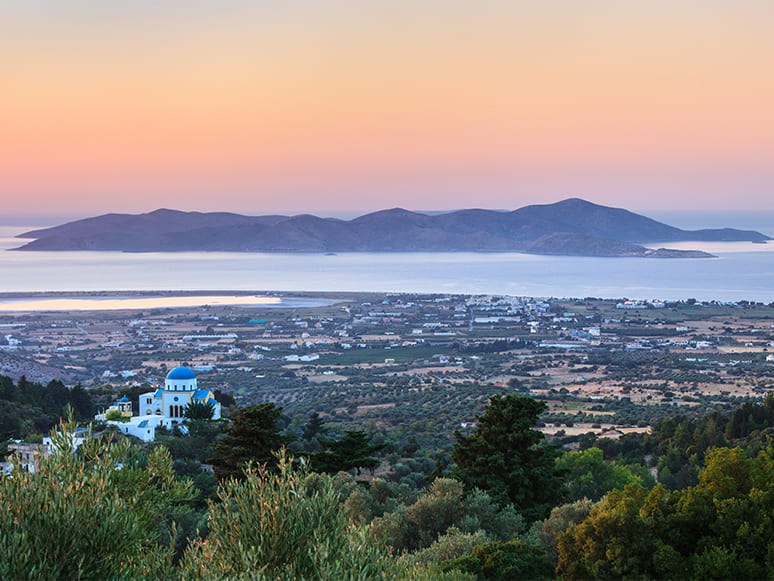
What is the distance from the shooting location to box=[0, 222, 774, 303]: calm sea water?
110 metres

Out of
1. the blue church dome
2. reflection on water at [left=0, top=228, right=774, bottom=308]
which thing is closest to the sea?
reflection on water at [left=0, top=228, right=774, bottom=308]

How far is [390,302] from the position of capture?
3639 inches

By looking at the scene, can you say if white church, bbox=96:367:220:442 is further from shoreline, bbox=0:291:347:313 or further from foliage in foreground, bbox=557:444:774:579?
shoreline, bbox=0:291:347:313

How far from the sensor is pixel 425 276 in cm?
13600

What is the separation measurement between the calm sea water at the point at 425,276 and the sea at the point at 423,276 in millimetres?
144

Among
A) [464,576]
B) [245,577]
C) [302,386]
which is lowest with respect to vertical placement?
[302,386]

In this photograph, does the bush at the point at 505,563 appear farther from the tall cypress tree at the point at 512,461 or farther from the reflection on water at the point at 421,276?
the reflection on water at the point at 421,276

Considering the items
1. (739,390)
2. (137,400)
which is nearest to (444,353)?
(739,390)

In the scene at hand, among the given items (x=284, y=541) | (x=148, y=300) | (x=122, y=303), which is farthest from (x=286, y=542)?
(x=148, y=300)

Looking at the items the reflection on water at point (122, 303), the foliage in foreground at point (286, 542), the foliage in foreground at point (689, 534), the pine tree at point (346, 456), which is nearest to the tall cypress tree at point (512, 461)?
the pine tree at point (346, 456)

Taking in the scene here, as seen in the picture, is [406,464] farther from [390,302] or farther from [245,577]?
[390,302]

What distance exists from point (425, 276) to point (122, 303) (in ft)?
182

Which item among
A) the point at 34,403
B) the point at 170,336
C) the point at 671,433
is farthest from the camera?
the point at 170,336

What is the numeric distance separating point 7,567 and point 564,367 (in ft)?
156
